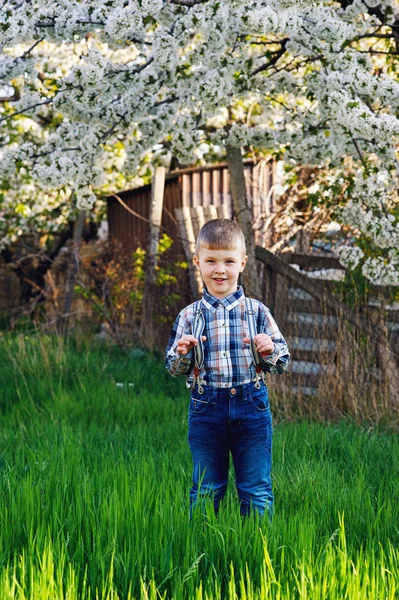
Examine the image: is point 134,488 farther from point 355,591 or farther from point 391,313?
point 391,313

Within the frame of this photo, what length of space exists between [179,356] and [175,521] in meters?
0.65

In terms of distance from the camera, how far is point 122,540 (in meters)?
2.84

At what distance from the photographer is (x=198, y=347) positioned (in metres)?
3.28

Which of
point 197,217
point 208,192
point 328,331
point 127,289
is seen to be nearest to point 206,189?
point 208,192

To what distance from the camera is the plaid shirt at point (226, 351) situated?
3.26 m

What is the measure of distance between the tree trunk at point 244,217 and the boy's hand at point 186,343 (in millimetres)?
3528

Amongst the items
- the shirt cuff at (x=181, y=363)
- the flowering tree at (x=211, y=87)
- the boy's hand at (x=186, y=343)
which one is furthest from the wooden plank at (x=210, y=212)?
the boy's hand at (x=186, y=343)

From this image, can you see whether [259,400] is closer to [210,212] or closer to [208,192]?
[210,212]

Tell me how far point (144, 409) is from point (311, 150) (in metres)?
2.28

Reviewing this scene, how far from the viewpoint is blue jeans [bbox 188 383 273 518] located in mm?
3262

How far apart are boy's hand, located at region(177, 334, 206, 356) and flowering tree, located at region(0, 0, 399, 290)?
7.36 ft

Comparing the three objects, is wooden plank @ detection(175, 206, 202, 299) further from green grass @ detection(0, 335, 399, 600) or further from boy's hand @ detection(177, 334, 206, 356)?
boy's hand @ detection(177, 334, 206, 356)

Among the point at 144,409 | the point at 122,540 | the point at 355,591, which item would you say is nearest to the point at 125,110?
the point at 144,409

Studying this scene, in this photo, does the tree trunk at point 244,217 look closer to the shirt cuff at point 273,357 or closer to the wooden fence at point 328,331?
the wooden fence at point 328,331
